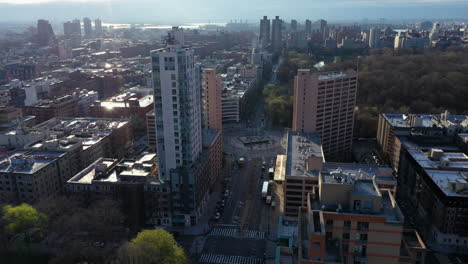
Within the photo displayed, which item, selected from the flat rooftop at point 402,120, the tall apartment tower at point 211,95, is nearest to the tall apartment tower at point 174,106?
the tall apartment tower at point 211,95

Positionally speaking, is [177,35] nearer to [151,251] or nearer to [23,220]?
[151,251]

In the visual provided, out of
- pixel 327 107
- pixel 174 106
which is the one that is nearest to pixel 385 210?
pixel 174 106

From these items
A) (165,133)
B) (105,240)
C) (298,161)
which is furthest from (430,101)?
(105,240)

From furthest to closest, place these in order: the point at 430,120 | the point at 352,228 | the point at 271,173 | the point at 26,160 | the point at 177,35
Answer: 1. the point at 430,120
2. the point at 271,173
3. the point at 26,160
4. the point at 177,35
5. the point at 352,228

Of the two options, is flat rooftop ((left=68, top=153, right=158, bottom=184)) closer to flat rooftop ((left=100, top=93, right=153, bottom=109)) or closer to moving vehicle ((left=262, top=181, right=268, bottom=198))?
moving vehicle ((left=262, top=181, right=268, bottom=198))

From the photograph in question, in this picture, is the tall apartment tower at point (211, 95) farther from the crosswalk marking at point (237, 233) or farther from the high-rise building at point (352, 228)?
the high-rise building at point (352, 228)
